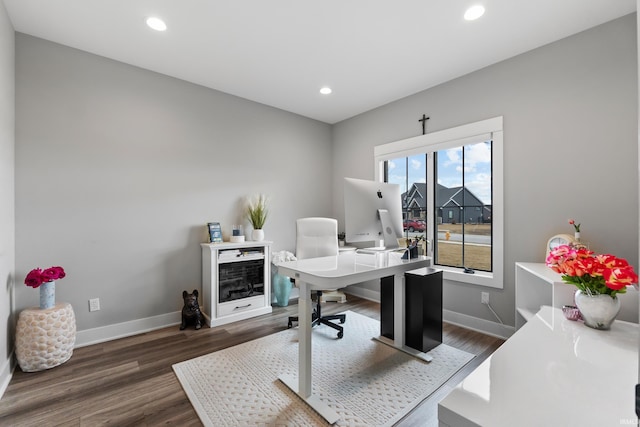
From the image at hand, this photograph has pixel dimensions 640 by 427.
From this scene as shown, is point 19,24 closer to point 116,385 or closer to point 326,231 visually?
point 116,385

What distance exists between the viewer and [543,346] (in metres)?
1.06

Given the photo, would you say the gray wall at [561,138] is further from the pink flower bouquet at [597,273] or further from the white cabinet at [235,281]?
the white cabinet at [235,281]

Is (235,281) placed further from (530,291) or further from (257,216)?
(530,291)

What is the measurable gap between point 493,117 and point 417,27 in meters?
1.23

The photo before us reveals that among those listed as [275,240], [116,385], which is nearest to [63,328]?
[116,385]

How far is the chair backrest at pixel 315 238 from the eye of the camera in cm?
302

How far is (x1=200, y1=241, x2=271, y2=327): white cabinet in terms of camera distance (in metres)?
3.05

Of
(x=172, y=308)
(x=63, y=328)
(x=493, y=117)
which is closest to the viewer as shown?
(x=63, y=328)

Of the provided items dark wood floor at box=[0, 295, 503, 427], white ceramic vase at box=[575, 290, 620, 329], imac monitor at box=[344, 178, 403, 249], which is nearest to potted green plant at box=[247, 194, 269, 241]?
dark wood floor at box=[0, 295, 503, 427]

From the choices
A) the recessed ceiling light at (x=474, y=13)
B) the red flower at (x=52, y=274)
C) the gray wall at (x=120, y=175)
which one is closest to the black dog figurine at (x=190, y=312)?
the gray wall at (x=120, y=175)

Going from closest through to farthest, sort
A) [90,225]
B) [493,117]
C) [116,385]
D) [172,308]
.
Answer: [116,385] → [90,225] → [493,117] → [172,308]

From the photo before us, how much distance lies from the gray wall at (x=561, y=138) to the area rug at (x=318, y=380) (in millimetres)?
1202

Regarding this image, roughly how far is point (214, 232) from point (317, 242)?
120 centimetres

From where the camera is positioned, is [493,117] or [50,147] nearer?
[50,147]
